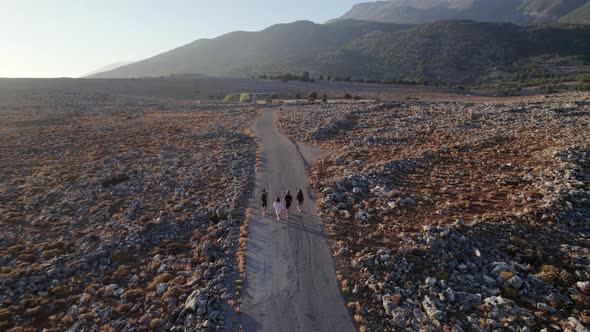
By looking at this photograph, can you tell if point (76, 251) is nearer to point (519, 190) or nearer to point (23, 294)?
point (23, 294)

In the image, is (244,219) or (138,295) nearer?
(138,295)

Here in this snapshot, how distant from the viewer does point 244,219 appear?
50.6ft

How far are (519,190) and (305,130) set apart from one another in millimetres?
21949

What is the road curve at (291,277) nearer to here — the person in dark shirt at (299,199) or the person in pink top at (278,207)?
the person in dark shirt at (299,199)

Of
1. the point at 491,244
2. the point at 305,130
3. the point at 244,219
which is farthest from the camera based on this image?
the point at 305,130

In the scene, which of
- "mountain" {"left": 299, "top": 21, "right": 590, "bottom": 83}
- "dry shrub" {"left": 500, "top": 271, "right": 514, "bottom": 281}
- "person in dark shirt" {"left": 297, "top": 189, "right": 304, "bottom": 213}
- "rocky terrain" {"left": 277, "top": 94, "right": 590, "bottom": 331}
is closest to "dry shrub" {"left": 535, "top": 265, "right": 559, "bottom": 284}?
"rocky terrain" {"left": 277, "top": 94, "right": 590, "bottom": 331}

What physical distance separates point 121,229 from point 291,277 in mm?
10657

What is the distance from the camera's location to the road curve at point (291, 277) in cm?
909

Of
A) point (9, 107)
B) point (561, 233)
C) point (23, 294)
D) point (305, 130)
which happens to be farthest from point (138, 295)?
point (9, 107)

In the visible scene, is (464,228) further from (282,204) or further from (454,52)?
(454,52)

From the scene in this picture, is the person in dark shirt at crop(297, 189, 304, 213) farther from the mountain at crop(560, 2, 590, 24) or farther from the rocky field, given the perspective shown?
the mountain at crop(560, 2, 590, 24)

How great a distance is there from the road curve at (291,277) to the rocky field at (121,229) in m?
0.95

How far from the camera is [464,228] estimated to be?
12.7 m

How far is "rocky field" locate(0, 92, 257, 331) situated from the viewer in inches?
406
